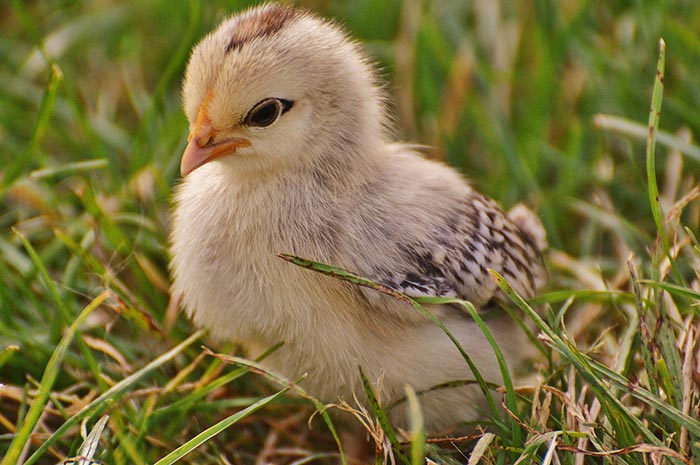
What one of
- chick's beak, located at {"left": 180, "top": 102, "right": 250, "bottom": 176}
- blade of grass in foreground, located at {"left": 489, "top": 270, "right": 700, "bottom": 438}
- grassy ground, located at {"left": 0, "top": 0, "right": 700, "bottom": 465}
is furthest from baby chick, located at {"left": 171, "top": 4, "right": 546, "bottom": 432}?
blade of grass in foreground, located at {"left": 489, "top": 270, "right": 700, "bottom": 438}

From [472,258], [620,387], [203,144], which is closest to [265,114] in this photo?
[203,144]

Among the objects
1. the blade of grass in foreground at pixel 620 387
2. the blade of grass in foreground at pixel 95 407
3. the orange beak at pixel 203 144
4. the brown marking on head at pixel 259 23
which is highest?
the brown marking on head at pixel 259 23

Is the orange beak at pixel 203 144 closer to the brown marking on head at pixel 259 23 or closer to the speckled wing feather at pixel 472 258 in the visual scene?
the brown marking on head at pixel 259 23

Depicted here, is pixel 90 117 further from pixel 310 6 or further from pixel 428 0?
pixel 428 0

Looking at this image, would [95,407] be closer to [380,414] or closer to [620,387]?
[380,414]

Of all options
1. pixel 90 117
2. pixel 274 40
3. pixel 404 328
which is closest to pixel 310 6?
pixel 90 117

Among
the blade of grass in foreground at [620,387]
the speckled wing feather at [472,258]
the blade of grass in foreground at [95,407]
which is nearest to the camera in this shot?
the blade of grass in foreground at [620,387]

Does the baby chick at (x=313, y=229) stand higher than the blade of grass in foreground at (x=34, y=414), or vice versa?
the baby chick at (x=313, y=229)

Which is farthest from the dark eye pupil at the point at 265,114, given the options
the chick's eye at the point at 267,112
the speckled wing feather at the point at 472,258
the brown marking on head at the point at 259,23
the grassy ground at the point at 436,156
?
the grassy ground at the point at 436,156
